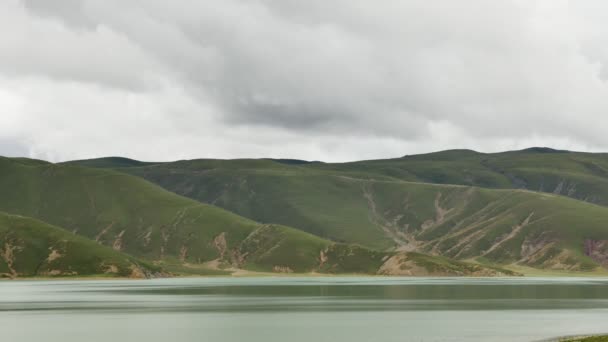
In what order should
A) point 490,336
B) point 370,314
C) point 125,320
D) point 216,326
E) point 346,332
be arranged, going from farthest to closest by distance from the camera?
point 370,314 → point 125,320 → point 216,326 → point 346,332 → point 490,336

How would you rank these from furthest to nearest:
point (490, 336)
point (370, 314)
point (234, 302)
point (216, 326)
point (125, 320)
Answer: point (234, 302)
point (370, 314)
point (125, 320)
point (216, 326)
point (490, 336)

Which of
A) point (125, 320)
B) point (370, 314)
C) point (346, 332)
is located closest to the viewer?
point (346, 332)

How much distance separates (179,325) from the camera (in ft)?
300

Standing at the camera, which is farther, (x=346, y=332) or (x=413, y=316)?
(x=413, y=316)

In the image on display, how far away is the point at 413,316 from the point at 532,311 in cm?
1953

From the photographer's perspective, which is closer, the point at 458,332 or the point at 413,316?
the point at 458,332

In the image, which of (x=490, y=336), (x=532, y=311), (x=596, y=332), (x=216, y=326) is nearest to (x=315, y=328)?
(x=216, y=326)

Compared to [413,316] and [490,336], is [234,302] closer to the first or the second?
[413,316]

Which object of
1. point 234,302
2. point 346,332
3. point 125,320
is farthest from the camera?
point 234,302

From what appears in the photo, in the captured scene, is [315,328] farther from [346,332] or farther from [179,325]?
[179,325]

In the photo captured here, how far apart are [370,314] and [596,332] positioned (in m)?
34.0

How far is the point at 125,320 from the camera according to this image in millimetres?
97250

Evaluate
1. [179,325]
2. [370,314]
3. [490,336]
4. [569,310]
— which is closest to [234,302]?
[370,314]

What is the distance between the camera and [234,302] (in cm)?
13575
